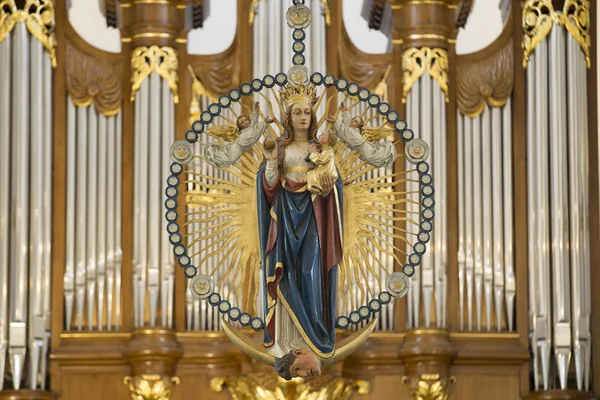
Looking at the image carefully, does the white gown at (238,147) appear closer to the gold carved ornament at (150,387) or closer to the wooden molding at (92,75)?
the gold carved ornament at (150,387)

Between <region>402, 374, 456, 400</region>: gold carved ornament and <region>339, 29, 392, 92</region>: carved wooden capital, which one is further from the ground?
<region>339, 29, 392, 92</region>: carved wooden capital

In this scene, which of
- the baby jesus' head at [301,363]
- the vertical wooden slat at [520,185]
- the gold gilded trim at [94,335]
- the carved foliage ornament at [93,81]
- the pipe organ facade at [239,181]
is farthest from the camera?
the carved foliage ornament at [93,81]

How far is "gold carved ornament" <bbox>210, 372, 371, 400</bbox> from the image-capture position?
583 inches

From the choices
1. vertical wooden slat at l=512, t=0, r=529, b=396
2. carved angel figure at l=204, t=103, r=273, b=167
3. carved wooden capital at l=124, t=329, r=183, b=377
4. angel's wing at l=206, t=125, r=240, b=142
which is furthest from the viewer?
vertical wooden slat at l=512, t=0, r=529, b=396

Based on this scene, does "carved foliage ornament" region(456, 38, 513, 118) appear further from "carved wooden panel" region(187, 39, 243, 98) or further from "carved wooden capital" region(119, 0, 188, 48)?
"carved wooden capital" region(119, 0, 188, 48)

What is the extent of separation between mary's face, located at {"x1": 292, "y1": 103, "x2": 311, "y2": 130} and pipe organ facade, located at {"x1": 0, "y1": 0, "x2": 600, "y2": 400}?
2.92 meters

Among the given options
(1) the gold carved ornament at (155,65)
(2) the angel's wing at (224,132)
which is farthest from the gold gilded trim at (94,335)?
(2) the angel's wing at (224,132)

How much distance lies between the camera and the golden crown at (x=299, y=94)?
1201cm

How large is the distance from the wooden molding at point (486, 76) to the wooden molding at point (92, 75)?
2.70m

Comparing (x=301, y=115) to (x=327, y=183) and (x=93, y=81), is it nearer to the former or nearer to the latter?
(x=327, y=183)

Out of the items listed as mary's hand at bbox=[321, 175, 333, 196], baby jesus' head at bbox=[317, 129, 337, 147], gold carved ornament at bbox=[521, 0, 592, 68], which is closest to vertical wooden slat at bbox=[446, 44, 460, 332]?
gold carved ornament at bbox=[521, 0, 592, 68]

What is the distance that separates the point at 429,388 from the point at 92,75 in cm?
362

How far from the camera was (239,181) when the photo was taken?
1483cm

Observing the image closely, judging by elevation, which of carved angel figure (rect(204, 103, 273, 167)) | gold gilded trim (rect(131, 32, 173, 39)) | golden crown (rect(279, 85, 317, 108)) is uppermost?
gold gilded trim (rect(131, 32, 173, 39))
